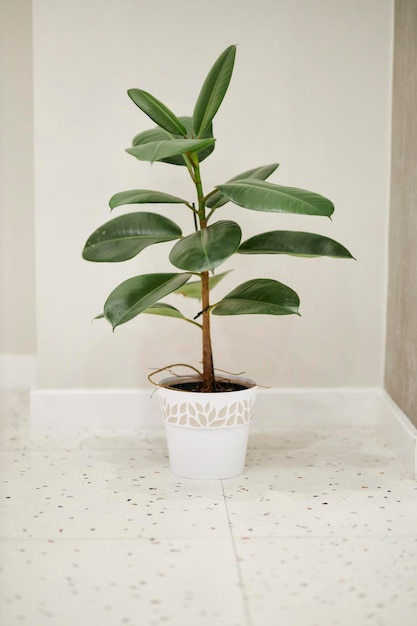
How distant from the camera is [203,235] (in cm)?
193

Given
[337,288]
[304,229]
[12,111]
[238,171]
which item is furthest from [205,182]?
[12,111]

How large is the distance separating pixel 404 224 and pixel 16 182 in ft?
4.76

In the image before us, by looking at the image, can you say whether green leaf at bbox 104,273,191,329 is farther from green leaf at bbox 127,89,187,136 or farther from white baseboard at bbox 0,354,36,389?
white baseboard at bbox 0,354,36,389

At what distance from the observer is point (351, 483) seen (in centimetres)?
209

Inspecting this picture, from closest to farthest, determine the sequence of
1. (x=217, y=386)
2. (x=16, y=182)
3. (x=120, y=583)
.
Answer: (x=120, y=583) → (x=217, y=386) → (x=16, y=182)

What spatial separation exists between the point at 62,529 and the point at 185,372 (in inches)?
35.1

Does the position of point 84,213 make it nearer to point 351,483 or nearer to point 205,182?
point 205,182

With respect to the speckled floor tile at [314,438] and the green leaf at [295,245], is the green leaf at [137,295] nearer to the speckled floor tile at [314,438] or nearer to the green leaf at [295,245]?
the green leaf at [295,245]

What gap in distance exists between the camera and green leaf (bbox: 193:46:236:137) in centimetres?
198

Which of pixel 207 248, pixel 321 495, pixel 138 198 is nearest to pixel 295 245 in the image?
pixel 207 248

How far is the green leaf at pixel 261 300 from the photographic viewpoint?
6.51 ft

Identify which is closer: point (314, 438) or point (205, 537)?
point (205, 537)

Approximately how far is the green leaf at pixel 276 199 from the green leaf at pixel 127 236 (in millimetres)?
229

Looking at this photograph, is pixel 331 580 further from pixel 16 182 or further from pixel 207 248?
pixel 16 182
